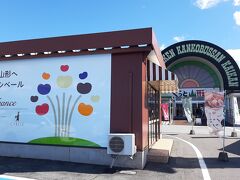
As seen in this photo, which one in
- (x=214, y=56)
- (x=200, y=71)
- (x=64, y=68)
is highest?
(x=214, y=56)

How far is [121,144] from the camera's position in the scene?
7.63 metres

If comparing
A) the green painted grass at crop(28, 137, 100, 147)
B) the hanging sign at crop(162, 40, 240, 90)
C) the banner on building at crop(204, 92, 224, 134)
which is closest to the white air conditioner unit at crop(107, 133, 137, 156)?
the green painted grass at crop(28, 137, 100, 147)

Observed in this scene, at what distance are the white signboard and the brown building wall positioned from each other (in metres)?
0.23

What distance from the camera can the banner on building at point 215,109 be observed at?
31.4ft

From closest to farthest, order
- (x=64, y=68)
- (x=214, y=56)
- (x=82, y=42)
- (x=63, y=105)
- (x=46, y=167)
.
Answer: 1. (x=46, y=167)
2. (x=82, y=42)
3. (x=63, y=105)
4. (x=64, y=68)
5. (x=214, y=56)

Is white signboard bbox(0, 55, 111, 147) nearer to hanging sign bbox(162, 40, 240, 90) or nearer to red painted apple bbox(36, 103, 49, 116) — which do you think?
red painted apple bbox(36, 103, 49, 116)

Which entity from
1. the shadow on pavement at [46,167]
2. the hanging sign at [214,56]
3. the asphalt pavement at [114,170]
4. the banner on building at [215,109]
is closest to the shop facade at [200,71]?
the hanging sign at [214,56]

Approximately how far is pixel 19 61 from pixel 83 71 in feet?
7.85

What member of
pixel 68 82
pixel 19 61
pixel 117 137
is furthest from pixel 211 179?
pixel 19 61

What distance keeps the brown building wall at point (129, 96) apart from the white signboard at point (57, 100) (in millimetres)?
230

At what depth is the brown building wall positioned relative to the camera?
798cm

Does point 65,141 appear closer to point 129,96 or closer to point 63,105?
point 63,105

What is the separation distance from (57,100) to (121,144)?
260cm

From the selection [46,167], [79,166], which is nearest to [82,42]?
[79,166]
